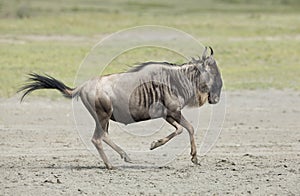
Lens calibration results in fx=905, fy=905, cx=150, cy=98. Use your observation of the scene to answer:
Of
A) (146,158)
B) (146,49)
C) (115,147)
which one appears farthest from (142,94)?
(146,49)

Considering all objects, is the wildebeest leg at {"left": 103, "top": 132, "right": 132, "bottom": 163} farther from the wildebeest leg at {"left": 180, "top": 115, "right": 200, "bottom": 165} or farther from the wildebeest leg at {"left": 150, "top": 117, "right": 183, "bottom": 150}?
the wildebeest leg at {"left": 180, "top": 115, "right": 200, "bottom": 165}

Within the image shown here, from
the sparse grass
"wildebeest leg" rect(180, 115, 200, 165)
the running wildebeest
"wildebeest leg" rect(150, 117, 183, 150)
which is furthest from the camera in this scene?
the sparse grass

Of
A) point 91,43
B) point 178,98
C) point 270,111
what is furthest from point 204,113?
point 91,43

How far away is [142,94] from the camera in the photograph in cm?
1203

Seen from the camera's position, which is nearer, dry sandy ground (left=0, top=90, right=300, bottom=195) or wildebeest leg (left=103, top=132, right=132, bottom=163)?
dry sandy ground (left=0, top=90, right=300, bottom=195)

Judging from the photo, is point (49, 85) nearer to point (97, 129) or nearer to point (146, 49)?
point (97, 129)

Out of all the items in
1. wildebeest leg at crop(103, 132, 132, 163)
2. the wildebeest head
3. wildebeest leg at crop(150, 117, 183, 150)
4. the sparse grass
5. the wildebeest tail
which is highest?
the wildebeest head

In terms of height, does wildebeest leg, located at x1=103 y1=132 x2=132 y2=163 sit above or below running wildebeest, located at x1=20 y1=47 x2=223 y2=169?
below

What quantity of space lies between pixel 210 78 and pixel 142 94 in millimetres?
1090

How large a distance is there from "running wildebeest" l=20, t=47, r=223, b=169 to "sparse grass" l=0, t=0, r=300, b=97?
837mm

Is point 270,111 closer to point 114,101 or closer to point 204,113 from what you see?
point 204,113

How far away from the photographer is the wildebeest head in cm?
1243

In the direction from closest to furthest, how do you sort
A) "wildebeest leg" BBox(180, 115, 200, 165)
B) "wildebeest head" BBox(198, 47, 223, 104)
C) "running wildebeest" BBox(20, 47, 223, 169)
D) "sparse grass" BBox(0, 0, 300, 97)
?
"running wildebeest" BBox(20, 47, 223, 169), "wildebeest leg" BBox(180, 115, 200, 165), "wildebeest head" BBox(198, 47, 223, 104), "sparse grass" BBox(0, 0, 300, 97)

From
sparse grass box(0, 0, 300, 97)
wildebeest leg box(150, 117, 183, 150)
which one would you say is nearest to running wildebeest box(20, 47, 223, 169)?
wildebeest leg box(150, 117, 183, 150)
